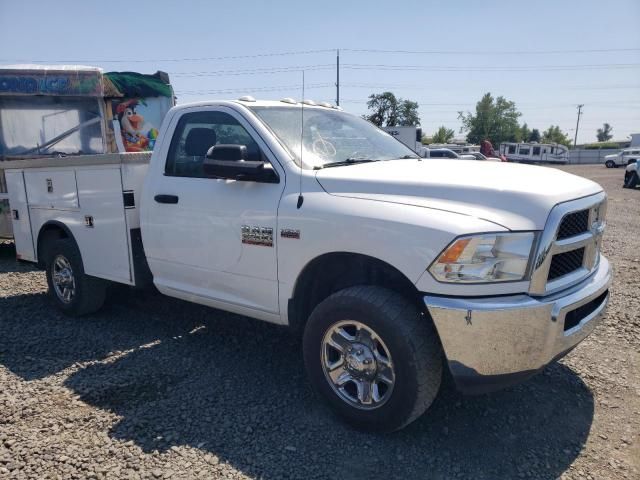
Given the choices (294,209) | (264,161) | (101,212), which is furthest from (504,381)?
(101,212)

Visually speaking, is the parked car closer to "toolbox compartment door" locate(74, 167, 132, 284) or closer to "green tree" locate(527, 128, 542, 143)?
"toolbox compartment door" locate(74, 167, 132, 284)

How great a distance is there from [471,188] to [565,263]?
0.68 meters

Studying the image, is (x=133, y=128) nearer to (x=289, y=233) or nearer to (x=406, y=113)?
(x=289, y=233)

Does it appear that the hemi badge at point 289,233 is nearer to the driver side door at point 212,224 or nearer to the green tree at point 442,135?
the driver side door at point 212,224

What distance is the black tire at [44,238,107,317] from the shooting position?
4934mm

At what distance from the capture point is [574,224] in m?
2.87

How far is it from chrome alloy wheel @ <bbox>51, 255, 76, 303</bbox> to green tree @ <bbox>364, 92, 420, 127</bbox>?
72073mm

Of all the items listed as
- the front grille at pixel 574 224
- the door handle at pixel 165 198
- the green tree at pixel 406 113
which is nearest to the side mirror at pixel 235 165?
the door handle at pixel 165 198

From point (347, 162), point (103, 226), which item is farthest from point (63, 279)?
point (347, 162)

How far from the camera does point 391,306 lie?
2.80 m

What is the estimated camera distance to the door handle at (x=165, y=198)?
3908mm

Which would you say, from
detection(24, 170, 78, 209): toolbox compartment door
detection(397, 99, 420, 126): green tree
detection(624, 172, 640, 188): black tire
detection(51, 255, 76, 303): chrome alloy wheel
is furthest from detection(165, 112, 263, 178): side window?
detection(397, 99, 420, 126): green tree

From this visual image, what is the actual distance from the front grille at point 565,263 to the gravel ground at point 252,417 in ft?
3.28

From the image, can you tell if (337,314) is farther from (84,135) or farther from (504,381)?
(84,135)
